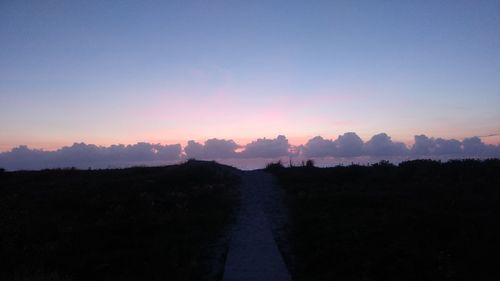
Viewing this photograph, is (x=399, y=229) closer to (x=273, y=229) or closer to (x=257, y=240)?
(x=273, y=229)

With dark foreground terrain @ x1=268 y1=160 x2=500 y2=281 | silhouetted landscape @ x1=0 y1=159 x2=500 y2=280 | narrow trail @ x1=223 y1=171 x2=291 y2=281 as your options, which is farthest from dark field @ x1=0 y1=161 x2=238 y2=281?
dark foreground terrain @ x1=268 y1=160 x2=500 y2=281

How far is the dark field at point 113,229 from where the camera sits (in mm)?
13727

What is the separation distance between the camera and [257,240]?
53.1ft

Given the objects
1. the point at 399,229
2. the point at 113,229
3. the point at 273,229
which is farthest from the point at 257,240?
the point at 113,229

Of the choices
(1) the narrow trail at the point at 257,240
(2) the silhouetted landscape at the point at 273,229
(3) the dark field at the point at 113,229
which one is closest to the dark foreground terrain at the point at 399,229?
(2) the silhouetted landscape at the point at 273,229

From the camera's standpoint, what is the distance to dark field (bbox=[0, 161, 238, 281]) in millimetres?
13727

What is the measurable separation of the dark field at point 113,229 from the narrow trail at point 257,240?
91 cm

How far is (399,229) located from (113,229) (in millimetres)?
11223

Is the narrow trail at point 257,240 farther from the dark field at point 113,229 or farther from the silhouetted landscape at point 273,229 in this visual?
the dark field at point 113,229

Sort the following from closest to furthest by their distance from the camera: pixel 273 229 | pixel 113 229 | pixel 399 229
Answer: pixel 399 229, pixel 273 229, pixel 113 229

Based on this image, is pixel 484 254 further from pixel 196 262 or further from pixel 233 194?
pixel 233 194

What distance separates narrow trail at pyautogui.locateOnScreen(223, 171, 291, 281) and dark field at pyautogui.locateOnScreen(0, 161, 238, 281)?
0.91 metres

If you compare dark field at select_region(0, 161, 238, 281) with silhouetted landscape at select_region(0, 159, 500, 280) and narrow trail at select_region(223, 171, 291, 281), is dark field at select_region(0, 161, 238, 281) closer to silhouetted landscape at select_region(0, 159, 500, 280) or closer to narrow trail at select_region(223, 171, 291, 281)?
silhouetted landscape at select_region(0, 159, 500, 280)

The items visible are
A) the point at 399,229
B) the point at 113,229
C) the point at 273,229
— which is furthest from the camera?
the point at 113,229
